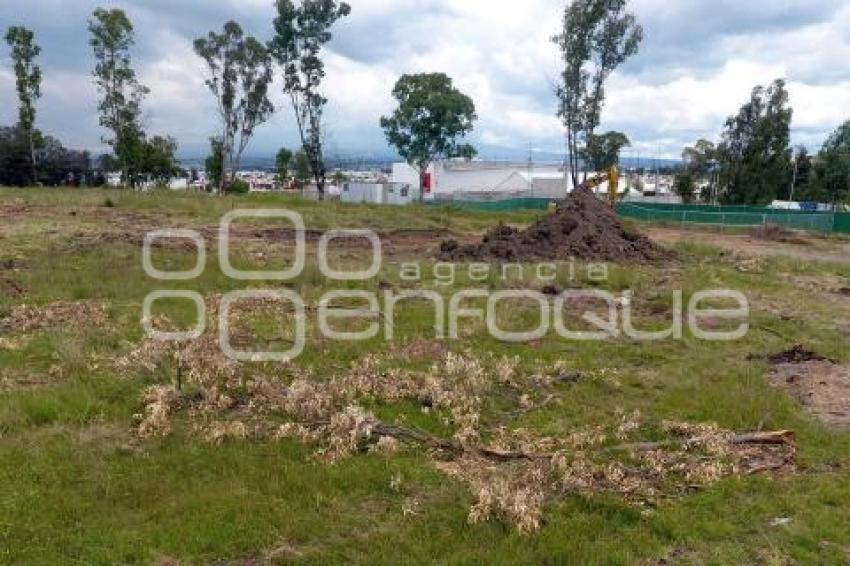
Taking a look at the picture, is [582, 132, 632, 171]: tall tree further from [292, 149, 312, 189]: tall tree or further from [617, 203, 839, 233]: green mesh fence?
[292, 149, 312, 189]: tall tree

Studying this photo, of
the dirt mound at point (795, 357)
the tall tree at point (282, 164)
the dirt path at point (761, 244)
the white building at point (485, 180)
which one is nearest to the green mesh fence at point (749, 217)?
the dirt path at point (761, 244)

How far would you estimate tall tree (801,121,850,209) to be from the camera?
49875mm

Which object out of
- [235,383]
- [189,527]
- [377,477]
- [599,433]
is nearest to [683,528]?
[599,433]

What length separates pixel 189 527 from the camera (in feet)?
13.3

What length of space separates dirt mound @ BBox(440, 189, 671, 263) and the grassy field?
501cm

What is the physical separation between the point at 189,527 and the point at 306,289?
24.2 feet

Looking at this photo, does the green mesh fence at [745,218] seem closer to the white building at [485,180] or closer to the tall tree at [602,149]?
the tall tree at [602,149]

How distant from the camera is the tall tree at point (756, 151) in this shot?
4356cm

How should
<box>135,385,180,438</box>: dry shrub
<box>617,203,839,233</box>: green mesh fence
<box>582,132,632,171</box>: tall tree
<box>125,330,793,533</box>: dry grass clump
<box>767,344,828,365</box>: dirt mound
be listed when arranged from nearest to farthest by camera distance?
1. <box>125,330,793,533</box>: dry grass clump
2. <box>135,385,180,438</box>: dry shrub
3. <box>767,344,828,365</box>: dirt mound
4. <box>617,203,839,233</box>: green mesh fence
5. <box>582,132,632,171</box>: tall tree

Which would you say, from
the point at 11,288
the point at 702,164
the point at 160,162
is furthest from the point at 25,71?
the point at 702,164

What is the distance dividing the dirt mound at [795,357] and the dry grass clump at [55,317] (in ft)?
25.6

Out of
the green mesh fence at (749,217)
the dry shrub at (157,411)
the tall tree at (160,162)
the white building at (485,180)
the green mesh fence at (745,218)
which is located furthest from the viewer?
the white building at (485,180)

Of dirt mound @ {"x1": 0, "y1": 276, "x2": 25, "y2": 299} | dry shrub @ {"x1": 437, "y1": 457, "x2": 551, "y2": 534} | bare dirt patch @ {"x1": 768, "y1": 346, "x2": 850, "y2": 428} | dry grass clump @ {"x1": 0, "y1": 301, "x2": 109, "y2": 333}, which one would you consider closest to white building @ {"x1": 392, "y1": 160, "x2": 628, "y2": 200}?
dirt mound @ {"x1": 0, "y1": 276, "x2": 25, "y2": 299}

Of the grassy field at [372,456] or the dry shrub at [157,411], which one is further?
the dry shrub at [157,411]
